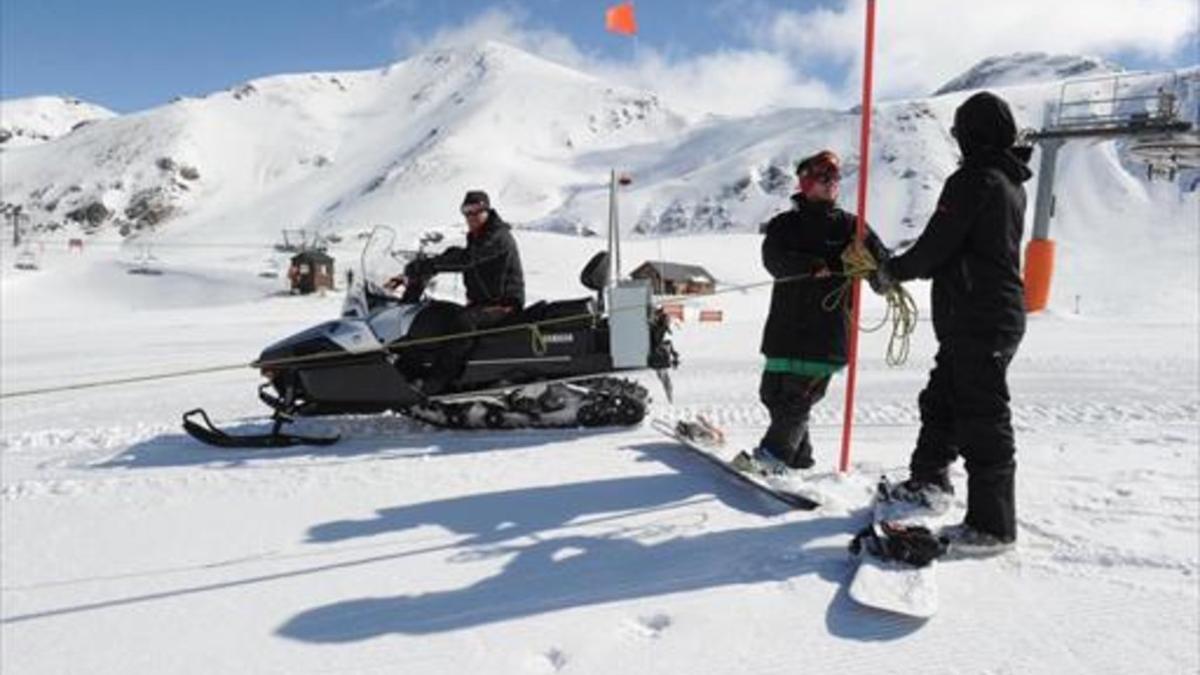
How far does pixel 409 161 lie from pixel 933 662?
16118cm

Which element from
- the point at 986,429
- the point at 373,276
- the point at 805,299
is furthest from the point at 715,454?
the point at 373,276

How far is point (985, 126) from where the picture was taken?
3.76 metres

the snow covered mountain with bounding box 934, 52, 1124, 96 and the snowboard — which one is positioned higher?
the snow covered mountain with bounding box 934, 52, 1124, 96

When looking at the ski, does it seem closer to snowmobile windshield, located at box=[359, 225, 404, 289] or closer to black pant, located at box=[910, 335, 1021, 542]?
black pant, located at box=[910, 335, 1021, 542]

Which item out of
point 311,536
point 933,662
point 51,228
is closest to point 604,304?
point 311,536

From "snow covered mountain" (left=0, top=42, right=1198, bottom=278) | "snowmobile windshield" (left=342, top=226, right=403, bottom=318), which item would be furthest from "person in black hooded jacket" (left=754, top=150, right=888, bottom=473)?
"snow covered mountain" (left=0, top=42, right=1198, bottom=278)

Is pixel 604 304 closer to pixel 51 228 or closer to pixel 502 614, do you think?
pixel 502 614

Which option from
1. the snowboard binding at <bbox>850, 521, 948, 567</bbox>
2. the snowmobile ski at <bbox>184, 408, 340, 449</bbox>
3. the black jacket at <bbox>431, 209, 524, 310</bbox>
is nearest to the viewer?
the snowboard binding at <bbox>850, 521, 948, 567</bbox>

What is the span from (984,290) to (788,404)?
3.98ft

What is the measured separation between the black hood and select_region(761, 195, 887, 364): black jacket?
2.92ft

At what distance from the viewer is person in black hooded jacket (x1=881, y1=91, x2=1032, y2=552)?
3.76 m

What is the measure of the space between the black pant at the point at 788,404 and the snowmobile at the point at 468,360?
175 cm

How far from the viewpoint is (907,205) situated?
10050 cm

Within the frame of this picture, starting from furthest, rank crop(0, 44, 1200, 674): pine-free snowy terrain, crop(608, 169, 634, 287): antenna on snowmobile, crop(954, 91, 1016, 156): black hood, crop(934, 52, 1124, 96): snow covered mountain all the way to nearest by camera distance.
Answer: crop(934, 52, 1124, 96): snow covered mountain, crop(608, 169, 634, 287): antenna on snowmobile, crop(954, 91, 1016, 156): black hood, crop(0, 44, 1200, 674): pine-free snowy terrain
